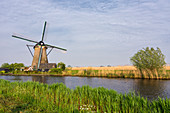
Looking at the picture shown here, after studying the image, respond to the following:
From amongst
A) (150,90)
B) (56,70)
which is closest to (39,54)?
(56,70)

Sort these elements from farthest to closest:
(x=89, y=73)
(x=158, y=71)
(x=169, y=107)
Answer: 1. (x=89, y=73)
2. (x=158, y=71)
3. (x=169, y=107)

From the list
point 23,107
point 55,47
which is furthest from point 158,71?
point 55,47

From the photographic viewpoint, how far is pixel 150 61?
73.4ft

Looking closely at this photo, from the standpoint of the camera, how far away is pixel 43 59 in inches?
1508

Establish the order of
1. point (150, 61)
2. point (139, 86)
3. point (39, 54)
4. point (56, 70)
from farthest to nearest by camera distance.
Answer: point (39, 54)
point (56, 70)
point (150, 61)
point (139, 86)

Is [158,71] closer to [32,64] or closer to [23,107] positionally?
[23,107]

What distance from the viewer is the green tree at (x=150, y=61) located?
22109 millimetres

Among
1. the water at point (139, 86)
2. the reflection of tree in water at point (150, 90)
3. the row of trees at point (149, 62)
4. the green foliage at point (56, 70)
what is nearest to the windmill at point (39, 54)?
the green foliage at point (56, 70)

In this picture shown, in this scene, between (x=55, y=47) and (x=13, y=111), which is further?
(x=55, y=47)

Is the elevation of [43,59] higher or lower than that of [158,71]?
higher

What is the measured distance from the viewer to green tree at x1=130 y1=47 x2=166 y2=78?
22109mm

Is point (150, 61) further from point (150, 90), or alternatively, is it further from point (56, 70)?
point (56, 70)

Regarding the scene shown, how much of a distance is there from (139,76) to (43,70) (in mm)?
24866

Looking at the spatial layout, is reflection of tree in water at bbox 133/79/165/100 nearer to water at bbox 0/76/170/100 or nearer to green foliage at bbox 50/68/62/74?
water at bbox 0/76/170/100
